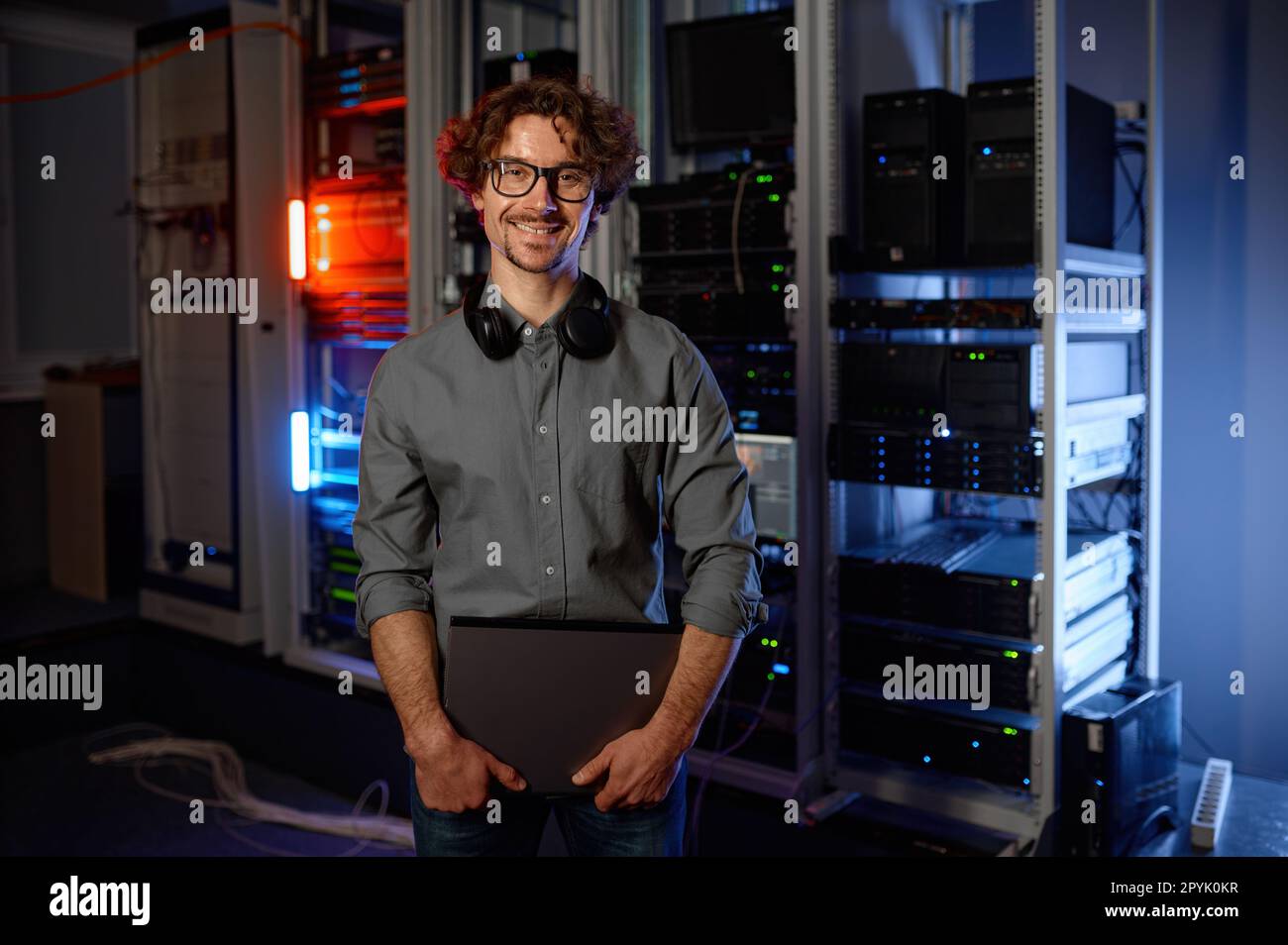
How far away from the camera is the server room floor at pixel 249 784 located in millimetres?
3113

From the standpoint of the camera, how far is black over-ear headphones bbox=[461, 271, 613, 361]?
181cm

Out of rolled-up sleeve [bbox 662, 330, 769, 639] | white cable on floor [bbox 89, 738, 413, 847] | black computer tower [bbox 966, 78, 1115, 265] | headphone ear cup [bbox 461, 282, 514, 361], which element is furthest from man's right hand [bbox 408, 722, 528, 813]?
white cable on floor [bbox 89, 738, 413, 847]

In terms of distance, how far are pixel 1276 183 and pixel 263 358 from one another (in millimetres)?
3087

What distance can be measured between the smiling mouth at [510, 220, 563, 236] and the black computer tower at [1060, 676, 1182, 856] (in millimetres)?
1734

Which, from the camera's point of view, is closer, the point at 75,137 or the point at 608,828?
the point at 608,828

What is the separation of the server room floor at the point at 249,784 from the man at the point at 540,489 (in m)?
1.39

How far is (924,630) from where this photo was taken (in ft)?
10.1

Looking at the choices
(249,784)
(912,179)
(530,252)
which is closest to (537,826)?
(530,252)

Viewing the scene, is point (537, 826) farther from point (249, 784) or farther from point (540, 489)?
point (249, 784)

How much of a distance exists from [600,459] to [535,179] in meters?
0.39

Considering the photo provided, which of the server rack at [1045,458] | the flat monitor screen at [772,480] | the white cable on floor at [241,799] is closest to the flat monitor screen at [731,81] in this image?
the server rack at [1045,458]

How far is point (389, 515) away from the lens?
1.84 meters
